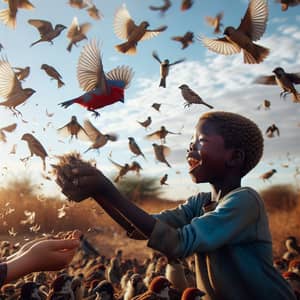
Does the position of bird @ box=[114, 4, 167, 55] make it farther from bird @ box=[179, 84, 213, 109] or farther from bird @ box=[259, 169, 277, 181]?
bird @ box=[259, 169, 277, 181]

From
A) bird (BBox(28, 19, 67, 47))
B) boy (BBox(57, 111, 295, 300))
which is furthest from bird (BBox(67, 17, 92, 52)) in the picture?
boy (BBox(57, 111, 295, 300))

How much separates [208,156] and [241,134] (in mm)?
255

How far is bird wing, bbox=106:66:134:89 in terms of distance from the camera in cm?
438

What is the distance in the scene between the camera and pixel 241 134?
115 inches

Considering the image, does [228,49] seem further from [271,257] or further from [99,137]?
[271,257]

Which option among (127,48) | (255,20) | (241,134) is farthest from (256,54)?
(241,134)

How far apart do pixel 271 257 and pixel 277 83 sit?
4.13m

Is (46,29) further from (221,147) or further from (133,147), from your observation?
(221,147)

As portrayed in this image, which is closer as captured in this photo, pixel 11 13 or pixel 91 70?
pixel 91 70

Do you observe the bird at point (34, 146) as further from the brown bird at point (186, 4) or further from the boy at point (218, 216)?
the boy at point (218, 216)

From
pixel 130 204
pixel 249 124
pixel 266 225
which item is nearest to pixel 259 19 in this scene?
pixel 249 124

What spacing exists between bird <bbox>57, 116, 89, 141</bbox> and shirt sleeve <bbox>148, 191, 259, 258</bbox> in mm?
4120

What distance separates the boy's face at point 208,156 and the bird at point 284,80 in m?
3.73

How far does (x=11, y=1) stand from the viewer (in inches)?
268
